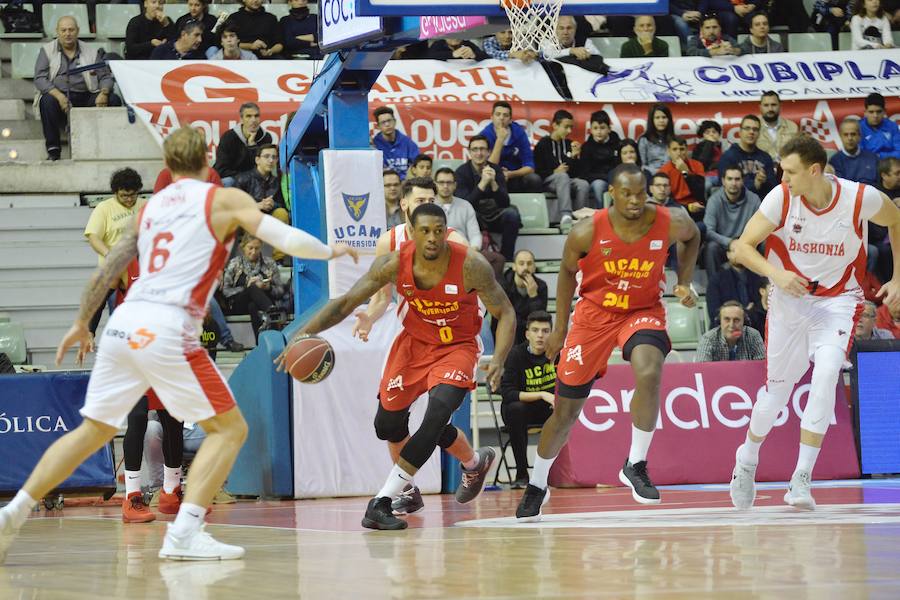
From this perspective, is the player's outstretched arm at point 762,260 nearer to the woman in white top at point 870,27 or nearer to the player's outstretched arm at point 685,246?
the player's outstretched arm at point 685,246

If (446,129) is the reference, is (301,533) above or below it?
below

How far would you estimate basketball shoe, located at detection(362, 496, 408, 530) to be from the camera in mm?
7852

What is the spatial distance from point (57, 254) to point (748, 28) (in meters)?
10.5

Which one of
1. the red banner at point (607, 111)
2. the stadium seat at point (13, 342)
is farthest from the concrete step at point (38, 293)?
the red banner at point (607, 111)

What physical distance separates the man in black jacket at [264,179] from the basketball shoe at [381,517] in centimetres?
737

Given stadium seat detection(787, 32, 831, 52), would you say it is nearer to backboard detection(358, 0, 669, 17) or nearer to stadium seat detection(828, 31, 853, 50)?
stadium seat detection(828, 31, 853, 50)

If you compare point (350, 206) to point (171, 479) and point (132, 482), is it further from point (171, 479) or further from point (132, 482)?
point (132, 482)

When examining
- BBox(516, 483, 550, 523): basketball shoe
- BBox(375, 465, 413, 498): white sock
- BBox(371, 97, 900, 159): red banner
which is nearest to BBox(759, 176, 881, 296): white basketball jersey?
BBox(516, 483, 550, 523): basketball shoe

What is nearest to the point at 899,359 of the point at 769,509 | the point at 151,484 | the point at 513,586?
the point at 769,509

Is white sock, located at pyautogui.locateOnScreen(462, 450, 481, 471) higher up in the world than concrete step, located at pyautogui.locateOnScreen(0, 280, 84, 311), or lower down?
higher up

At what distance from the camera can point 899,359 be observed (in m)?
12.7

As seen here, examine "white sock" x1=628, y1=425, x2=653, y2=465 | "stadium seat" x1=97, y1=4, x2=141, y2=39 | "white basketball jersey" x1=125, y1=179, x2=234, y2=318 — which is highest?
"stadium seat" x1=97, y1=4, x2=141, y2=39

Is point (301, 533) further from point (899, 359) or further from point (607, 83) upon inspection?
point (607, 83)

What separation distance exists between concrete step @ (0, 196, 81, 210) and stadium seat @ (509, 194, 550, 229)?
518 cm
